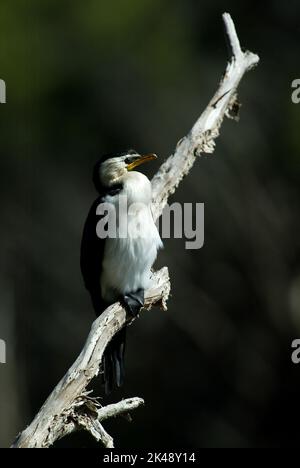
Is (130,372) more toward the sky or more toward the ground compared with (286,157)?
more toward the ground

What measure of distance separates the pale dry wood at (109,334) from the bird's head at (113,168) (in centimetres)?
18

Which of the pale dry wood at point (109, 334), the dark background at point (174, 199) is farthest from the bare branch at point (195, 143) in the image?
the dark background at point (174, 199)

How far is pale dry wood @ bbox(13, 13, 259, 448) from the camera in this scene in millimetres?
4219

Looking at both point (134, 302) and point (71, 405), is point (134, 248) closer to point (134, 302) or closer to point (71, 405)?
point (134, 302)

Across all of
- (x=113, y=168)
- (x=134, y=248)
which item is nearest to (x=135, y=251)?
(x=134, y=248)

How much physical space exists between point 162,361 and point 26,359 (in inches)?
60.6

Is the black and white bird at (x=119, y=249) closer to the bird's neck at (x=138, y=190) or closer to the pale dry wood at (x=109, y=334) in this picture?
the bird's neck at (x=138, y=190)

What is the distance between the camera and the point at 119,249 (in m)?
Answer: 5.45

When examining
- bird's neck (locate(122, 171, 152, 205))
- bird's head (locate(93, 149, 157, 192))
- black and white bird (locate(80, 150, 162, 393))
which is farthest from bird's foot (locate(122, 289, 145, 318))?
bird's head (locate(93, 149, 157, 192))

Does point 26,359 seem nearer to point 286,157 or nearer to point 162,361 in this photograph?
point 162,361

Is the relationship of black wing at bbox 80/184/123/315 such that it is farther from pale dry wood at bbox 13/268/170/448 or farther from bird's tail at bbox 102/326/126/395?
pale dry wood at bbox 13/268/170/448

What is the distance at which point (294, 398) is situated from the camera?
1065cm

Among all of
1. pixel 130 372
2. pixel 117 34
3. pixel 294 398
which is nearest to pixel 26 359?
pixel 130 372

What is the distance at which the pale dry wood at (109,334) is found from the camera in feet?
13.8
